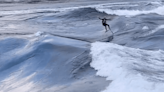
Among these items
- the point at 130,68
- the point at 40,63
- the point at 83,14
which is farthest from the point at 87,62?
the point at 83,14

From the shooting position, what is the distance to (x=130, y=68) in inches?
419

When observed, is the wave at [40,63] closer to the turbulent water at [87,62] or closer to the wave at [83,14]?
the turbulent water at [87,62]

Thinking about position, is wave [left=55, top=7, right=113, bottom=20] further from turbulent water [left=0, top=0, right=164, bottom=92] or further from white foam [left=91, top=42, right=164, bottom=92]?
white foam [left=91, top=42, right=164, bottom=92]

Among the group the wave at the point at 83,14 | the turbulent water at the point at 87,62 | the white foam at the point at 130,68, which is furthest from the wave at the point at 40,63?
the wave at the point at 83,14

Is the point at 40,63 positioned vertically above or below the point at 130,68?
above

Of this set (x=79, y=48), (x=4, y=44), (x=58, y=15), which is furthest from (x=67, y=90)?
(x=58, y=15)

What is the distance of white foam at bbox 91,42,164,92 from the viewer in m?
8.95

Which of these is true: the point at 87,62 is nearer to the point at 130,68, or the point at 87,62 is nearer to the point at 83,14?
the point at 130,68

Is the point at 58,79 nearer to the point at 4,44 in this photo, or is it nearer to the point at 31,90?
the point at 31,90

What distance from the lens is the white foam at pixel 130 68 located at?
8953 mm

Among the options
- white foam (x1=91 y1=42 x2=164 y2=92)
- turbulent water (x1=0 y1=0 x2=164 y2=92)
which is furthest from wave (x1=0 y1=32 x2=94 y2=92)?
white foam (x1=91 y1=42 x2=164 y2=92)

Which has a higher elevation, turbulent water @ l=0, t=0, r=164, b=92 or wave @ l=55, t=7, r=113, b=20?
wave @ l=55, t=7, r=113, b=20

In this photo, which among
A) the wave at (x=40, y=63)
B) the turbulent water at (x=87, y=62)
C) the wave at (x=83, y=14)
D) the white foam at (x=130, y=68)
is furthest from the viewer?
the wave at (x=83, y=14)

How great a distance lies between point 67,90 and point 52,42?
661 cm
